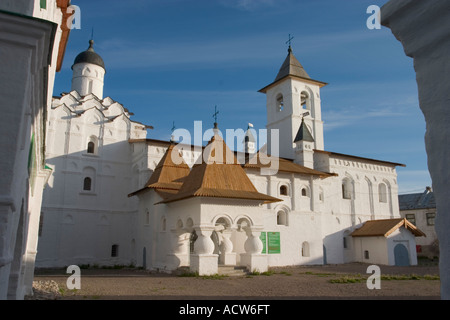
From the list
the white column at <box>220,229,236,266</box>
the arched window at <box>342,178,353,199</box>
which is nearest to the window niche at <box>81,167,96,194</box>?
the white column at <box>220,229,236,266</box>

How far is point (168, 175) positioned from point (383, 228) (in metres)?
14.9

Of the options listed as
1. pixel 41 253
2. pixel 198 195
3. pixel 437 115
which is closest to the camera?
pixel 437 115

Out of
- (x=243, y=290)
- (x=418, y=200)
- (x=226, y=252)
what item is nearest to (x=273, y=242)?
(x=226, y=252)

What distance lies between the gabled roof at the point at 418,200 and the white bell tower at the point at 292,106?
14.2 m

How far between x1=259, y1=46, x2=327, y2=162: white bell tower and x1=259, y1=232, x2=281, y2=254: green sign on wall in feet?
24.4

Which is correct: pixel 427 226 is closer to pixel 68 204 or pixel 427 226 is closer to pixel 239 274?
pixel 239 274

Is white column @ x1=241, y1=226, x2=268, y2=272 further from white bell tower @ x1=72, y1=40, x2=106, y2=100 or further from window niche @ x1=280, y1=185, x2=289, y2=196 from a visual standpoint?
white bell tower @ x1=72, y1=40, x2=106, y2=100

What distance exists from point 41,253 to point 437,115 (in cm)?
2251

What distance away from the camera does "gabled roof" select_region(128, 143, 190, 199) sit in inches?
777

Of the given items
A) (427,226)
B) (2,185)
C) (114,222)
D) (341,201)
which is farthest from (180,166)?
(427,226)

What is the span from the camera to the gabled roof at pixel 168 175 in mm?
19734

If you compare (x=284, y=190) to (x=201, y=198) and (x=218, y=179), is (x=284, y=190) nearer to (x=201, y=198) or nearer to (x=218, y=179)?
(x=218, y=179)

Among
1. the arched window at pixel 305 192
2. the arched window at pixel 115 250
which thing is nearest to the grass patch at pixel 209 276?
the arched window at pixel 115 250

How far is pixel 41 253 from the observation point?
2077 cm
